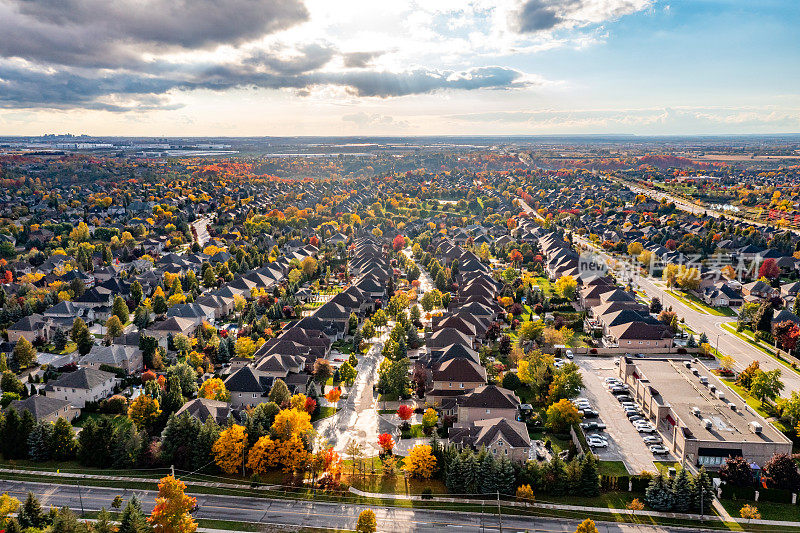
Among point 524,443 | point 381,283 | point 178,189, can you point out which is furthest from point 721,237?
point 178,189

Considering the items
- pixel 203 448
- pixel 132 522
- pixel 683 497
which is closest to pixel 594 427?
pixel 683 497

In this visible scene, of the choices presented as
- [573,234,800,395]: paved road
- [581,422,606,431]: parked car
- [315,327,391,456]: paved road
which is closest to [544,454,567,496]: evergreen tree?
[581,422,606,431]: parked car

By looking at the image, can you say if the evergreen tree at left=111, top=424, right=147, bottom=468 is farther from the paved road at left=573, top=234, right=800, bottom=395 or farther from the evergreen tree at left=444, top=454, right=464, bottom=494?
the paved road at left=573, top=234, right=800, bottom=395

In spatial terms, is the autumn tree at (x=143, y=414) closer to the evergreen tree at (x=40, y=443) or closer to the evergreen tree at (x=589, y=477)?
the evergreen tree at (x=40, y=443)

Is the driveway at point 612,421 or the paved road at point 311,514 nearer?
the paved road at point 311,514

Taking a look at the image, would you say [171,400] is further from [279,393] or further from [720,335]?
[720,335]

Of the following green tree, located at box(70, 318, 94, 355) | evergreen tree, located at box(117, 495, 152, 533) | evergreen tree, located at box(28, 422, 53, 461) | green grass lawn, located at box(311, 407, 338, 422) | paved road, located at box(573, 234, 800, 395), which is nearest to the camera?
evergreen tree, located at box(117, 495, 152, 533)

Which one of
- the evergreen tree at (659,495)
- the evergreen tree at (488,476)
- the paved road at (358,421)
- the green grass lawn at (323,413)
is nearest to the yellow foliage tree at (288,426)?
the paved road at (358,421)
